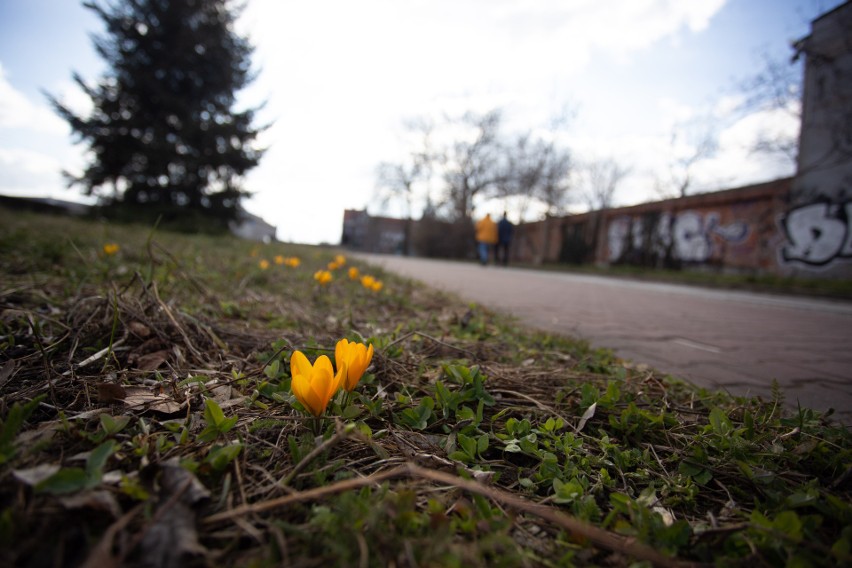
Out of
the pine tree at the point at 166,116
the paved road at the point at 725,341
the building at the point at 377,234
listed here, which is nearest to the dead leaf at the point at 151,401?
the paved road at the point at 725,341

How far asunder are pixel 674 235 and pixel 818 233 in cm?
433

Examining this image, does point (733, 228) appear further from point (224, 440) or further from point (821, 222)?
point (224, 440)

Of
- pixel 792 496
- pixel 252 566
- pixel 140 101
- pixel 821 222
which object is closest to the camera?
pixel 252 566

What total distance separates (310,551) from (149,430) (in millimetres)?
534

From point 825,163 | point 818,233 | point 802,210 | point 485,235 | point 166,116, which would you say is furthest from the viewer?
point 485,235

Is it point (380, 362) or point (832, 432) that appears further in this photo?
point (380, 362)

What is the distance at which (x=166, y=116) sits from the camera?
1349 cm

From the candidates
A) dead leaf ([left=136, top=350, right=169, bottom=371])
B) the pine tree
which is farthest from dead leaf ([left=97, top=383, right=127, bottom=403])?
the pine tree

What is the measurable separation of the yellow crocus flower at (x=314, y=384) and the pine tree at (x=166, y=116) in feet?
47.3

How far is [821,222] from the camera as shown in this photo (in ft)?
37.4

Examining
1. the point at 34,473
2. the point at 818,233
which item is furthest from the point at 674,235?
the point at 34,473

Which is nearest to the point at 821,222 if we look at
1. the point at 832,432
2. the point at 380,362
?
the point at 832,432

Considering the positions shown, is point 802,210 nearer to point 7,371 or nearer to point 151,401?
point 151,401

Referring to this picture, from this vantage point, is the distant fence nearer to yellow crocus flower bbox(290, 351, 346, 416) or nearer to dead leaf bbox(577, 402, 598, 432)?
dead leaf bbox(577, 402, 598, 432)
